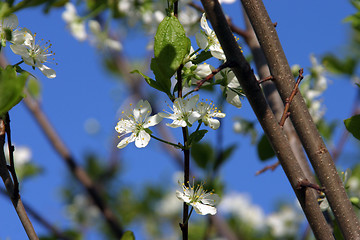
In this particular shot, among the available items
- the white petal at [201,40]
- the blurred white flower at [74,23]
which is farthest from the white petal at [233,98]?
the blurred white flower at [74,23]

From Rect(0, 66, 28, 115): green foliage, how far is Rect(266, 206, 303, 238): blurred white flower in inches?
90.4

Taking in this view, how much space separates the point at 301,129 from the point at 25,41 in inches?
21.0

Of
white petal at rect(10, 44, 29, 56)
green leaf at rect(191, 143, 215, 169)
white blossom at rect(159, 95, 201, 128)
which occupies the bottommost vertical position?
white blossom at rect(159, 95, 201, 128)

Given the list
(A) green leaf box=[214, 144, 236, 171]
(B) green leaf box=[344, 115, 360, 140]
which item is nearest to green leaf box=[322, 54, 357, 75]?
(A) green leaf box=[214, 144, 236, 171]

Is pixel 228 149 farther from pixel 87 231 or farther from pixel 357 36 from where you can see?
pixel 87 231

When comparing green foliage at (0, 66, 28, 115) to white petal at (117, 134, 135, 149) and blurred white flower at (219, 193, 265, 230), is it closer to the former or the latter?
white petal at (117, 134, 135, 149)

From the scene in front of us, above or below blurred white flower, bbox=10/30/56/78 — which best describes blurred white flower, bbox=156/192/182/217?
above

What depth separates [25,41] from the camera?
2.68 ft

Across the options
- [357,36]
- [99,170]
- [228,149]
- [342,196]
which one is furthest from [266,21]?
[99,170]

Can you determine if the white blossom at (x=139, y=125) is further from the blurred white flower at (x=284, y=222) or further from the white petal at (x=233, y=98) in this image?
the blurred white flower at (x=284, y=222)

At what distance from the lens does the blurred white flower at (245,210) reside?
3.24 meters

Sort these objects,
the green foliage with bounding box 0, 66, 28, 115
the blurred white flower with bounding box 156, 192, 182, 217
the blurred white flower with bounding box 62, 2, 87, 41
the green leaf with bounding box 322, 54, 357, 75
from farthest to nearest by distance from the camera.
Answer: the blurred white flower with bounding box 156, 192, 182, 217
the blurred white flower with bounding box 62, 2, 87, 41
the green leaf with bounding box 322, 54, 357, 75
the green foliage with bounding box 0, 66, 28, 115

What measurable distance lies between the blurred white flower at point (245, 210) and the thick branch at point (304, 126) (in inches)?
92.7

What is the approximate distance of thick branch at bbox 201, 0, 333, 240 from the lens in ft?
2.24
